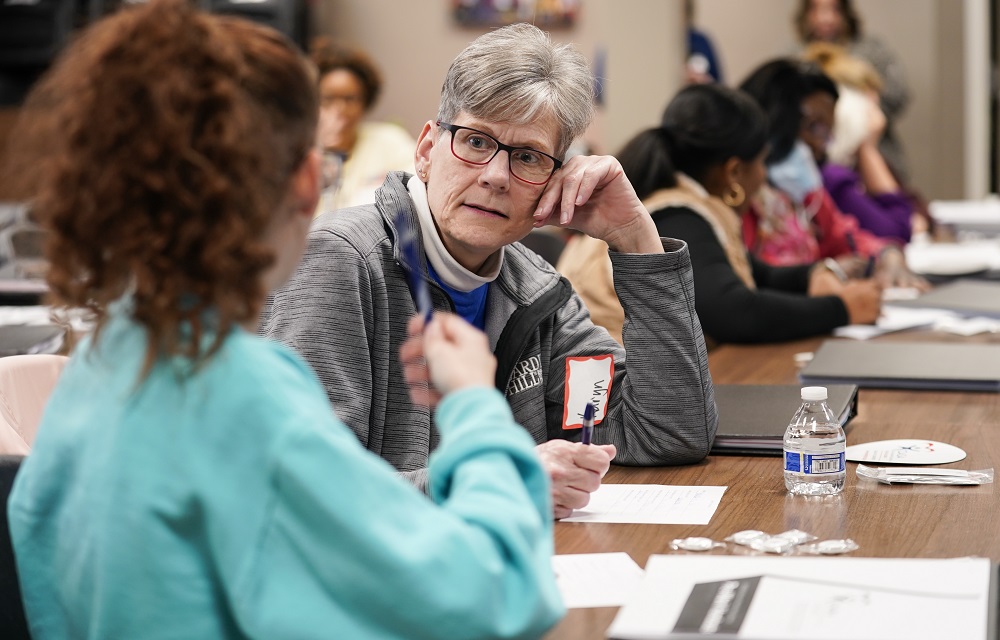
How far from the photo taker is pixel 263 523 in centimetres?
83

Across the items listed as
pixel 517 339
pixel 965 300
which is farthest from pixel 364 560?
pixel 965 300

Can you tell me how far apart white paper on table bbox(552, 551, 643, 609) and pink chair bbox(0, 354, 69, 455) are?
647 mm

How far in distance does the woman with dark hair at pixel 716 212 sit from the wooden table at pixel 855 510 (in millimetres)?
740

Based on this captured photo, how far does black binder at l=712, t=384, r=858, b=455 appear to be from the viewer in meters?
1.77

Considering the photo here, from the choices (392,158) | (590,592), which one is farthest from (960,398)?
(392,158)

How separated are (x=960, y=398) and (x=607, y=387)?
0.75 m

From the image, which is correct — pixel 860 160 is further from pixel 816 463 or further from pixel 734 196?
pixel 816 463

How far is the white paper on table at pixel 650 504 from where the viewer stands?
4.76ft

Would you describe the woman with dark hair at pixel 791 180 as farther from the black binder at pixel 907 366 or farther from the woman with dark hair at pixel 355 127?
the woman with dark hair at pixel 355 127

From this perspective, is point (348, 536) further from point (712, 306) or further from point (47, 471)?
point (712, 306)

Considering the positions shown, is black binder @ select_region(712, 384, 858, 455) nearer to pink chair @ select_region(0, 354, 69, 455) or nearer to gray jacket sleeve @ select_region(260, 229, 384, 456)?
gray jacket sleeve @ select_region(260, 229, 384, 456)

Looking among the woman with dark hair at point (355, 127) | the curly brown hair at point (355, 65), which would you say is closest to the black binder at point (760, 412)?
the woman with dark hair at point (355, 127)

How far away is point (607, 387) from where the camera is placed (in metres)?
1.77

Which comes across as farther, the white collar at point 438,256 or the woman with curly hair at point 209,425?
the white collar at point 438,256
